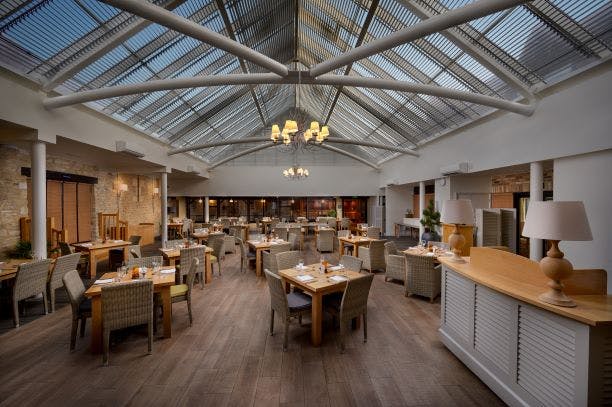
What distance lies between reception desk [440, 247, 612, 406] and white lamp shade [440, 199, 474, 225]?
1.64 ft

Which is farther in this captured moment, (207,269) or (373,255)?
(373,255)

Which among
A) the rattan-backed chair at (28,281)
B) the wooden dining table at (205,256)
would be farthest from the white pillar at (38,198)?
the wooden dining table at (205,256)

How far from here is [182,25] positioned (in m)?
3.07

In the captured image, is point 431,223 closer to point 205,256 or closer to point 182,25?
point 205,256

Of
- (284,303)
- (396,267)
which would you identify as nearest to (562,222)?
(284,303)

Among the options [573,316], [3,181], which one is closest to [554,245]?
[573,316]

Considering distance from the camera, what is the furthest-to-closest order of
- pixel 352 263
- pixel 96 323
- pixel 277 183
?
pixel 277 183
pixel 352 263
pixel 96 323

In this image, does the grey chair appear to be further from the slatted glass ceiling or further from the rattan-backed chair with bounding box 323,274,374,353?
the slatted glass ceiling

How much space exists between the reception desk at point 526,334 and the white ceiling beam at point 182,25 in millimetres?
3910

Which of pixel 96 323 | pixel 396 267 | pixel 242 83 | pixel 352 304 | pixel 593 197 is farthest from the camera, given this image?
pixel 396 267

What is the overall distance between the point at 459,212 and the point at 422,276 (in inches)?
73.1

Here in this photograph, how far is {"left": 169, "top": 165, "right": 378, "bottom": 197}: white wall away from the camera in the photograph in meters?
14.9

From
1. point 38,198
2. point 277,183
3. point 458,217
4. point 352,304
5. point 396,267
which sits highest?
point 277,183

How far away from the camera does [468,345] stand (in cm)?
289
